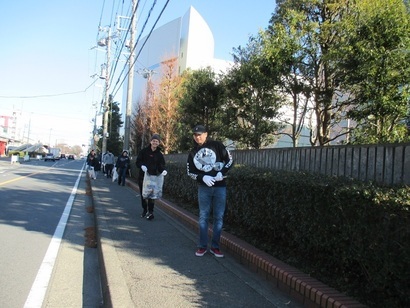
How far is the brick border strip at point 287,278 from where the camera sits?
3.50 meters

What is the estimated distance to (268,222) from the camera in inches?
216

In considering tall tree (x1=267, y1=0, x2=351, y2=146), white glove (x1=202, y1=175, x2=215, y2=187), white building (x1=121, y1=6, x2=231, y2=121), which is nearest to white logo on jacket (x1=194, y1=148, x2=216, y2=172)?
white glove (x1=202, y1=175, x2=215, y2=187)

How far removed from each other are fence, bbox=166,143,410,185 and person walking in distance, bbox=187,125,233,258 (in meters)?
1.40

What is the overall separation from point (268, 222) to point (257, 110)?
23.8 ft

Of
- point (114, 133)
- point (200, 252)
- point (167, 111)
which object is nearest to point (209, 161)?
point (200, 252)

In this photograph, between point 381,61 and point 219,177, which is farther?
point 381,61

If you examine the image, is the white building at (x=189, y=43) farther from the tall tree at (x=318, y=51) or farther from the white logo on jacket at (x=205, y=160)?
the white logo on jacket at (x=205, y=160)

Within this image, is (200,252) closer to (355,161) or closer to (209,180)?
(209,180)

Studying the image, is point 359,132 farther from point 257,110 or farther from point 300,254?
point 300,254

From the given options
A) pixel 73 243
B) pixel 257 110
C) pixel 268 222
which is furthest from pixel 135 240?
pixel 257 110

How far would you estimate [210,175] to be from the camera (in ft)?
17.9

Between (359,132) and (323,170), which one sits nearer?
(323,170)

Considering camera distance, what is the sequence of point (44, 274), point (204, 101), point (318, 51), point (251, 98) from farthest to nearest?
point (204, 101) < point (251, 98) < point (318, 51) < point (44, 274)

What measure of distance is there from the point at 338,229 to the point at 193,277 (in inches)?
70.7
